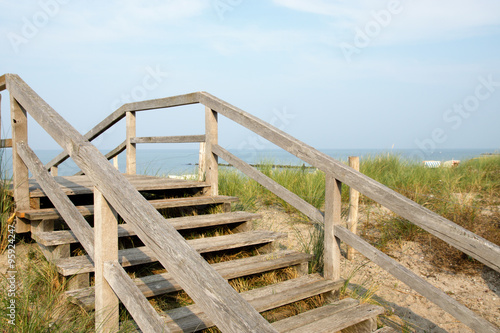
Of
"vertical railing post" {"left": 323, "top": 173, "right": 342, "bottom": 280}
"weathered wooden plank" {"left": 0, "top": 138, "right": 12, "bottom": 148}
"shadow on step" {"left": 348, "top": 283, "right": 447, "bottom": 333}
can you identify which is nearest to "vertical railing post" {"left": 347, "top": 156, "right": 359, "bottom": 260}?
"shadow on step" {"left": 348, "top": 283, "right": 447, "bottom": 333}

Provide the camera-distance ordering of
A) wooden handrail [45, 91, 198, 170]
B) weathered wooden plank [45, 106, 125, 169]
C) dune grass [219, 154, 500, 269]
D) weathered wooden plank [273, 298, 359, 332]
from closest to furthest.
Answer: weathered wooden plank [273, 298, 359, 332], wooden handrail [45, 91, 198, 170], dune grass [219, 154, 500, 269], weathered wooden plank [45, 106, 125, 169]

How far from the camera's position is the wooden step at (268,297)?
88.5 inches

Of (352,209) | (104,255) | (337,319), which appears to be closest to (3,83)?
(104,255)

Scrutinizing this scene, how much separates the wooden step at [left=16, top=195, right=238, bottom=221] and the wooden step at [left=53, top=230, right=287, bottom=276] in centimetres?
53

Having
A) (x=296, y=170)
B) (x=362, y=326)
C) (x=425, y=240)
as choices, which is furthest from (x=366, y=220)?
(x=362, y=326)

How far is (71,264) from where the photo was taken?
2.55 metres

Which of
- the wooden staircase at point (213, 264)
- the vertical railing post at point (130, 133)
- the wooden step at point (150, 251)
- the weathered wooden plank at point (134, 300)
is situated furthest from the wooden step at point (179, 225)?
the vertical railing post at point (130, 133)

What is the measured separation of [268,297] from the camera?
2652 mm

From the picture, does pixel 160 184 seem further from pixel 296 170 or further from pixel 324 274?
pixel 296 170

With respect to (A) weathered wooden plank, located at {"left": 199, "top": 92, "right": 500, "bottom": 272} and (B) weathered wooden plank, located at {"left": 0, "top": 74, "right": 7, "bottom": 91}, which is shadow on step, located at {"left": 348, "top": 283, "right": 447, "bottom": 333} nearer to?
(A) weathered wooden plank, located at {"left": 199, "top": 92, "right": 500, "bottom": 272}

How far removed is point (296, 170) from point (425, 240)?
2.72 m

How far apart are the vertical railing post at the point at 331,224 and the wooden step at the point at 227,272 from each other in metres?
0.25

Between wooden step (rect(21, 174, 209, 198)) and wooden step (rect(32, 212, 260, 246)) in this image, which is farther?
wooden step (rect(21, 174, 209, 198))

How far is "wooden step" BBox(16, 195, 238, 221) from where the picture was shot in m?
3.05
